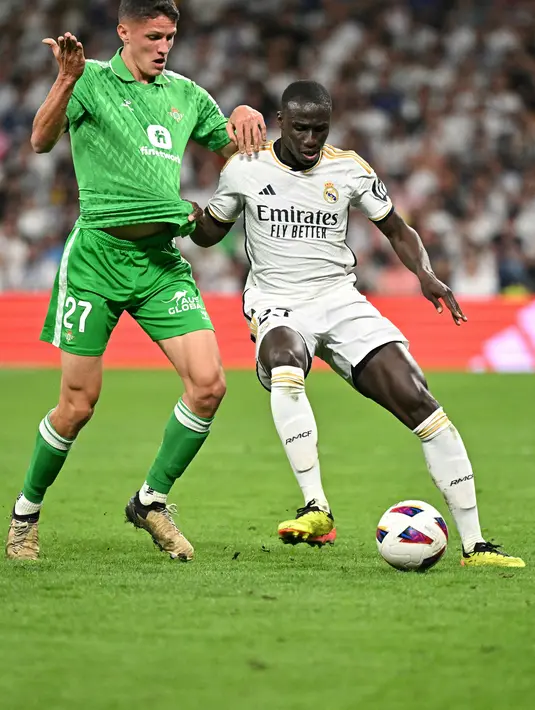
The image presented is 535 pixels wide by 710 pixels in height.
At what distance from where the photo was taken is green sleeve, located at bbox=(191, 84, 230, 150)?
663 centimetres

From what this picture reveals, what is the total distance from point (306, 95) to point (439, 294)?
3.94ft

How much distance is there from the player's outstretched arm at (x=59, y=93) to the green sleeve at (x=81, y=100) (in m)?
0.10

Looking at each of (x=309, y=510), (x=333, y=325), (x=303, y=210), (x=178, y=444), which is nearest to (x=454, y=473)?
(x=309, y=510)

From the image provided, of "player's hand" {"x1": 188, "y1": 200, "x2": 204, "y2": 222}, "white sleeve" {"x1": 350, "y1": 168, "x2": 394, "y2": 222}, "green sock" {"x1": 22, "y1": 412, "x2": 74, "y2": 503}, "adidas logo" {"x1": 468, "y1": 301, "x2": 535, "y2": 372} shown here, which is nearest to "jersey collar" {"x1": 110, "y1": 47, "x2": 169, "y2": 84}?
"player's hand" {"x1": 188, "y1": 200, "x2": 204, "y2": 222}

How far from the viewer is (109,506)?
8141 mm

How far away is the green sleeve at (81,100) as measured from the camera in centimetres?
605

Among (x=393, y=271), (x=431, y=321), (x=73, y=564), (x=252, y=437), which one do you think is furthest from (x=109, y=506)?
(x=393, y=271)

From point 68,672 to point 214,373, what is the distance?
2461 mm

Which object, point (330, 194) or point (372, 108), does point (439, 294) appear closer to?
point (330, 194)

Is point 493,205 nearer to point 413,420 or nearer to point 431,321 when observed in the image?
point 431,321

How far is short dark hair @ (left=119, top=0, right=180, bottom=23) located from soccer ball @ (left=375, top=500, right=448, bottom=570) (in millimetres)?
2615

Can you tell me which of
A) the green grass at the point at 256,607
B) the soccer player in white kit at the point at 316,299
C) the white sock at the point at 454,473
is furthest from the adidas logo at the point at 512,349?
the white sock at the point at 454,473

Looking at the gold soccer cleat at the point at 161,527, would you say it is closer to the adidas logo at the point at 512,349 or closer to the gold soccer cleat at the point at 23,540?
the gold soccer cleat at the point at 23,540

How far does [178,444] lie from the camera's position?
641 cm
